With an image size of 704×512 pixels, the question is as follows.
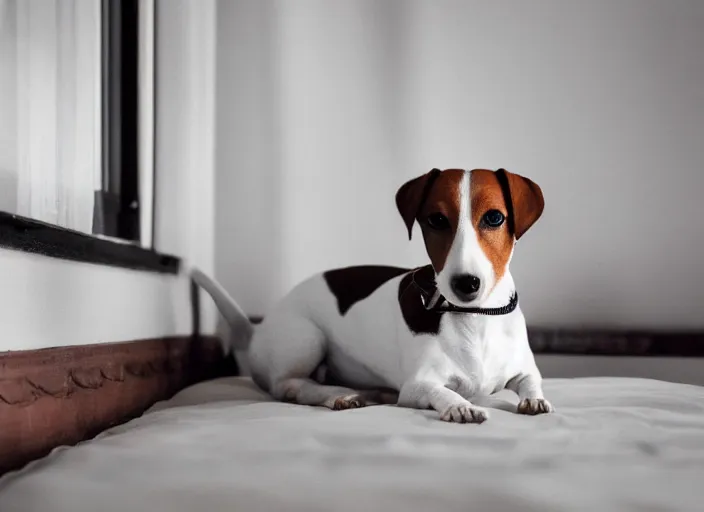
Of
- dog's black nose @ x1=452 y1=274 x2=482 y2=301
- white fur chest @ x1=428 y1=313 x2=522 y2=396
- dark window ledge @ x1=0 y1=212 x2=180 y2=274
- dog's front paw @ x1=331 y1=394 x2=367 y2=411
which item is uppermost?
dark window ledge @ x1=0 y1=212 x2=180 y2=274

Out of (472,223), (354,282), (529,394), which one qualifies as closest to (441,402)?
(529,394)

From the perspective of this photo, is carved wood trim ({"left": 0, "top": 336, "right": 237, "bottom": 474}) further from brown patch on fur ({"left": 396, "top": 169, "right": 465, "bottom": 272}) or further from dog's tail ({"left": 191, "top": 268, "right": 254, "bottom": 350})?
brown patch on fur ({"left": 396, "top": 169, "right": 465, "bottom": 272})

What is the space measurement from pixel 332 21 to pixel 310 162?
1.25 ft

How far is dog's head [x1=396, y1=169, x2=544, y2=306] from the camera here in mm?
1001

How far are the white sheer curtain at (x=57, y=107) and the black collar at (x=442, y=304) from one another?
66cm

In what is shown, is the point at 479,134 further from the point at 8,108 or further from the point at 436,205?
the point at 8,108

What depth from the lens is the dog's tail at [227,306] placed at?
1.59 metres

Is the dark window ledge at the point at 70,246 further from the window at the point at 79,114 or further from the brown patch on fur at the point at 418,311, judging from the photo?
the brown patch on fur at the point at 418,311

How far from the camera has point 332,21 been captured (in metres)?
1.75

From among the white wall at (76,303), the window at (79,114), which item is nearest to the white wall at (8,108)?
the window at (79,114)

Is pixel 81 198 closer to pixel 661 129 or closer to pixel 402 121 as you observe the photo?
pixel 402 121

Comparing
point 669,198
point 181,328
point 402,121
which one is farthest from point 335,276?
point 669,198

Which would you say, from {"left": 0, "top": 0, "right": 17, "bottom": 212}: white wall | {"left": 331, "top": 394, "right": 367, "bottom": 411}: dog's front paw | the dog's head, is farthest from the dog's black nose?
{"left": 0, "top": 0, "right": 17, "bottom": 212}: white wall

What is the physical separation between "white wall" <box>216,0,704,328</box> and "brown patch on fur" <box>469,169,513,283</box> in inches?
26.6
